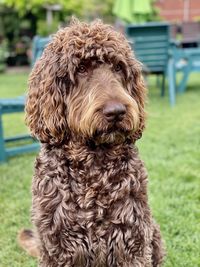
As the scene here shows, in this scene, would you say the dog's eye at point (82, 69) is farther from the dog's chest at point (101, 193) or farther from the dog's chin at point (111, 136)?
the dog's chest at point (101, 193)

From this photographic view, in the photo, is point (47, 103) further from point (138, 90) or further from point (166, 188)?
point (166, 188)

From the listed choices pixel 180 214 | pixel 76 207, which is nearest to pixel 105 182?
pixel 76 207

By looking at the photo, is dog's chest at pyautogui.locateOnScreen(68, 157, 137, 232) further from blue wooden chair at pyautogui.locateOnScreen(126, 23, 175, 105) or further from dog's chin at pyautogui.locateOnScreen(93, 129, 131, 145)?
blue wooden chair at pyautogui.locateOnScreen(126, 23, 175, 105)

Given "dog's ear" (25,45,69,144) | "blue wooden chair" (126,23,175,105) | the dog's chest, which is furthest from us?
"blue wooden chair" (126,23,175,105)

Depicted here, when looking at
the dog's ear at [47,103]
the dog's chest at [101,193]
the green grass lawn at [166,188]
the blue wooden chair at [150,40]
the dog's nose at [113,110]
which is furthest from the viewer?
the blue wooden chair at [150,40]

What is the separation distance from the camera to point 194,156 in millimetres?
6570

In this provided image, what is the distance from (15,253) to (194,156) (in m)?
3.07

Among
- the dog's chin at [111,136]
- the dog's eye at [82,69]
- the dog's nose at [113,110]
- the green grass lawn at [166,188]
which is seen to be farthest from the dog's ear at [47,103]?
the green grass lawn at [166,188]

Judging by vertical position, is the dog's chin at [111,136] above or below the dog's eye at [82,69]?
below

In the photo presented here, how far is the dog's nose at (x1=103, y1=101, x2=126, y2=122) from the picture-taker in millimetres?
2655

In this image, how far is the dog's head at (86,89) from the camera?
8.93ft

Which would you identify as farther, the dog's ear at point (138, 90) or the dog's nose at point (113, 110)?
the dog's ear at point (138, 90)

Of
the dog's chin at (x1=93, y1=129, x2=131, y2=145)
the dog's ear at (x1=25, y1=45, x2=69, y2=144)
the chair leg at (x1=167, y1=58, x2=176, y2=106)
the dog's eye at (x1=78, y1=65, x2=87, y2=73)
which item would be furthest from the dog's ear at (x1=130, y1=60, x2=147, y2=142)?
the chair leg at (x1=167, y1=58, x2=176, y2=106)

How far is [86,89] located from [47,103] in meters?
0.25
